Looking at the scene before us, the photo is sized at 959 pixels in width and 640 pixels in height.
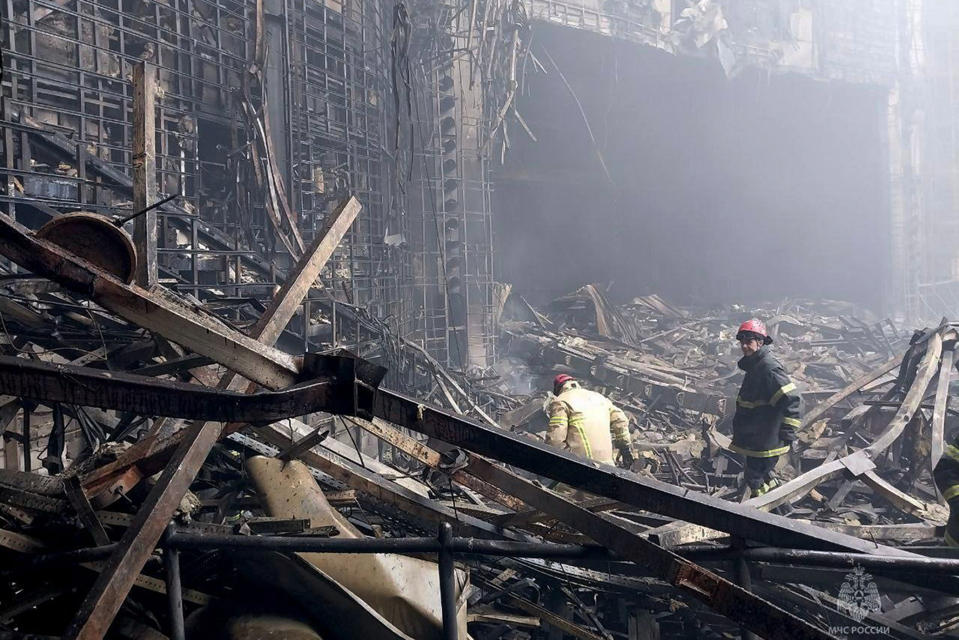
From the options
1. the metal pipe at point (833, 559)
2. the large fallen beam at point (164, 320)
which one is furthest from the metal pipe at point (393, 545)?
the large fallen beam at point (164, 320)

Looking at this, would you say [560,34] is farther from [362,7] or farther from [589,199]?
[362,7]

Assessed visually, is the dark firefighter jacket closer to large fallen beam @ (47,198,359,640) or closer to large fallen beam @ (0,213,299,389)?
large fallen beam @ (47,198,359,640)

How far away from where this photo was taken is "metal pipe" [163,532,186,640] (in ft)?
8.23

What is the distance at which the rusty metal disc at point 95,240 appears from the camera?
7.55 ft

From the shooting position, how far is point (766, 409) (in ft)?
22.5

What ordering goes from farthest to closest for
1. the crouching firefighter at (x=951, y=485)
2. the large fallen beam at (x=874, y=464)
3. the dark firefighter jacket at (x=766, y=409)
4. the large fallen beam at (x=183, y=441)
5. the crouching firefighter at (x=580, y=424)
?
the dark firefighter jacket at (x=766, y=409) → the crouching firefighter at (x=580, y=424) → the large fallen beam at (x=874, y=464) → the crouching firefighter at (x=951, y=485) → the large fallen beam at (x=183, y=441)

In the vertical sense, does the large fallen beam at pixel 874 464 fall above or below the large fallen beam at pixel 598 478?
below

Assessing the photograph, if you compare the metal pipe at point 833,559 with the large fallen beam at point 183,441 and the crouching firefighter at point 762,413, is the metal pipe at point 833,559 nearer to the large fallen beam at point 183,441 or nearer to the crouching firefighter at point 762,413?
the large fallen beam at point 183,441

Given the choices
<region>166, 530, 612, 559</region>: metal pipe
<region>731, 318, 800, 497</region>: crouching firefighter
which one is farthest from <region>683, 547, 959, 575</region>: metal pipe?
<region>731, 318, 800, 497</region>: crouching firefighter

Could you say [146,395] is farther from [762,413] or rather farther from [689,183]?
[689,183]

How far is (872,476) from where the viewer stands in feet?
20.8

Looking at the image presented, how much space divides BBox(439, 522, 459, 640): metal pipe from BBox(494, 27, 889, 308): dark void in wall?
2143 centimetres

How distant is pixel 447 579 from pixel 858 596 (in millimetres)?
2419

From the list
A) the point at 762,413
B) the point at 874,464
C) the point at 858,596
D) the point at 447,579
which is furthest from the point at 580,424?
the point at 447,579
